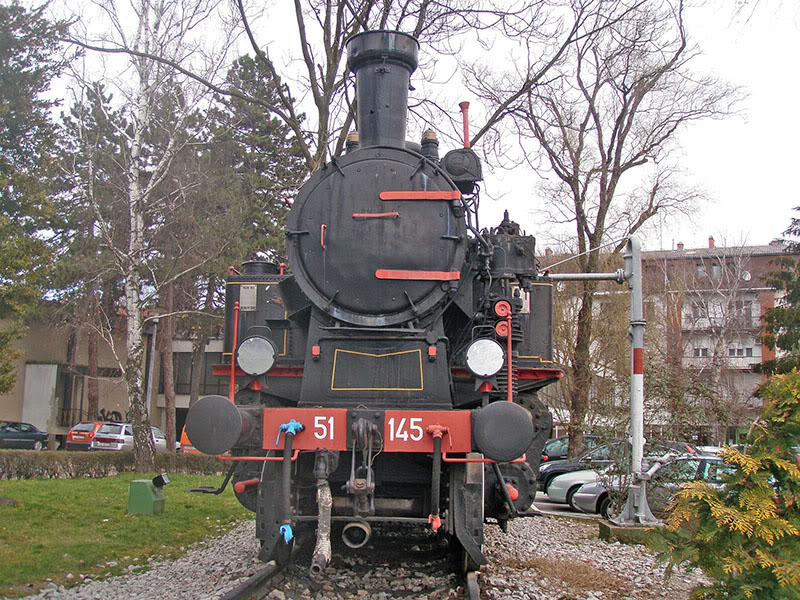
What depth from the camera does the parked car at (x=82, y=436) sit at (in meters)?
27.2

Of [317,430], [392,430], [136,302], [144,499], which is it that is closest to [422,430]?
[392,430]

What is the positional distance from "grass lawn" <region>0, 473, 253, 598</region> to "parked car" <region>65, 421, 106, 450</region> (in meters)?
13.9

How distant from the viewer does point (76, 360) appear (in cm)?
3391

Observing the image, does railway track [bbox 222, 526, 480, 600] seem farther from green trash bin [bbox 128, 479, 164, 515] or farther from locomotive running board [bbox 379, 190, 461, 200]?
green trash bin [bbox 128, 479, 164, 515]

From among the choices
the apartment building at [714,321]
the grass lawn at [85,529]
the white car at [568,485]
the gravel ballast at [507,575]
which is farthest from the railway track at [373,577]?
the apartment building at [714,321]

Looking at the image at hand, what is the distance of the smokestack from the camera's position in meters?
6.68

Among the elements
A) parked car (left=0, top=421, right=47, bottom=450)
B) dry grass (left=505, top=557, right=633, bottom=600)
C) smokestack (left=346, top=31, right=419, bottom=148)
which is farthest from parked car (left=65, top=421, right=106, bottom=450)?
smokestack (left=346, top=31, right=419, bottom=148)

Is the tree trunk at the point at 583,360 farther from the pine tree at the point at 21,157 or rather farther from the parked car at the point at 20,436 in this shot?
the parked car at the point at 20,436

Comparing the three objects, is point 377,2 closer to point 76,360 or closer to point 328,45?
point 328,45

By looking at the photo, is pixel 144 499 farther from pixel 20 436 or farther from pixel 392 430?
pixel 20 436

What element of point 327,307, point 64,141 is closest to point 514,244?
point 327,307

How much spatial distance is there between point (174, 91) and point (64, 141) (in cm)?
600

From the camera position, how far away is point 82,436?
27.5 meters

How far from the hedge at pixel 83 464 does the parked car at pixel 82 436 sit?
36.0 ft
